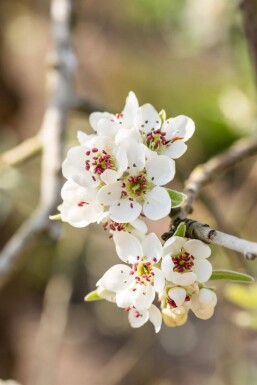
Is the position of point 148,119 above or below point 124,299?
above

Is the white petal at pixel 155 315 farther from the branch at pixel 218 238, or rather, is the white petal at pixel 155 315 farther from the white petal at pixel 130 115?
the white petal at pixel 130 115

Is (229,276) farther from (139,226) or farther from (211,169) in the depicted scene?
(211,169)

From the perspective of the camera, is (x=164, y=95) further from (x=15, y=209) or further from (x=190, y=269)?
(x=190, y=269)

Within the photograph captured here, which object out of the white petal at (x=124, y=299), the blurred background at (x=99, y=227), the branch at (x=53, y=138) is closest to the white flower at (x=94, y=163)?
the white petal at (x=124, y=299)

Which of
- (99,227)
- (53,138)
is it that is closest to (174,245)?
(53,138)

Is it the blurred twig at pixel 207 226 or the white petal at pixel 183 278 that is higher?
the blurred twig at pixel 207 226

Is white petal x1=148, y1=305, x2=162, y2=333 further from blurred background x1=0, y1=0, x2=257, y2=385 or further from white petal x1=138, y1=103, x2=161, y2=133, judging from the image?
blurred background x1=0, y1=0, x2=257, y2=385
